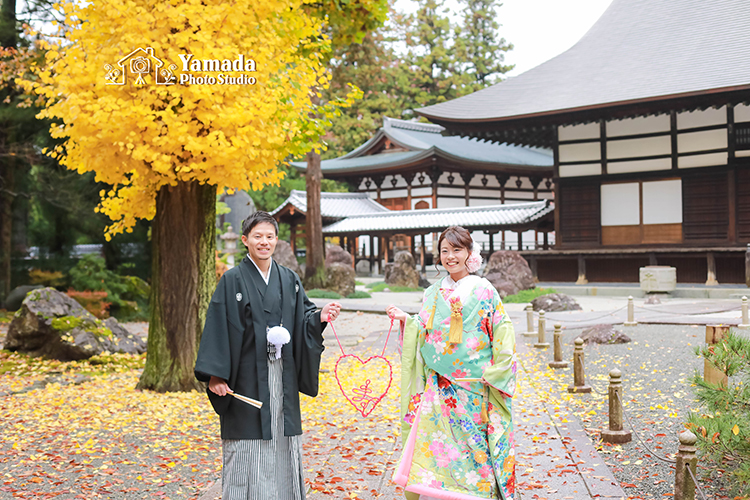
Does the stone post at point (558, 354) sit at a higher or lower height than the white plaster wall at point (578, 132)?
lower

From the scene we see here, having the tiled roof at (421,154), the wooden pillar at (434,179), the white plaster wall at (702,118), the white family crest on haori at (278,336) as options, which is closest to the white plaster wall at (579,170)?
the white plaster wall at (702,118)

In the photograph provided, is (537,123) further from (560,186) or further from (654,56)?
(654,56)

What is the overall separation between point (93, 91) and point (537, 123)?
14985mm

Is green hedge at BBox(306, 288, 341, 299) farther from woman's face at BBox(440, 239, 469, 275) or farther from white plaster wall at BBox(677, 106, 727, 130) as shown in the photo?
woman's face at BBox(440, 239, 469, 275)

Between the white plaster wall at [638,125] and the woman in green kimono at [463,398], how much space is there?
54.4 feet

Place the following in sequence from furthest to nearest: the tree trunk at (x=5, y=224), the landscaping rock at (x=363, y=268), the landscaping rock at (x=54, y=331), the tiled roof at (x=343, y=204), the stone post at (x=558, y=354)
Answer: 1. the landscaping rock at (x=363, y=268)
2. the tiled roof at (x=343, y=204)
3. the tree trunk at (x=5, y=224)
4. the landscaping rock at (x=54, y=331)
5. the stone post at (x=558, y=354)

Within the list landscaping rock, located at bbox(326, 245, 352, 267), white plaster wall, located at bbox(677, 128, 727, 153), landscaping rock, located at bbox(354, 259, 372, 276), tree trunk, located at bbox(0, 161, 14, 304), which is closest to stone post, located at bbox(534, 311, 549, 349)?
white plaster wall, located at bbox(677, 128, 727, 153)

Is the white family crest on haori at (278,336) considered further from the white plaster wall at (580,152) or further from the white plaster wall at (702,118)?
the white plaster wall at (580,152)

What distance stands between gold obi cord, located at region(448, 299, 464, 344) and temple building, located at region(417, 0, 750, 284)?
14.6 m

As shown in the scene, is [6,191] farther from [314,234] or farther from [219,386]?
[219,386]

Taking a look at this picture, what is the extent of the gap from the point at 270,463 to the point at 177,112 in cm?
404

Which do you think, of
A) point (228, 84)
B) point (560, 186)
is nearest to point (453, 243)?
point (228, 84)

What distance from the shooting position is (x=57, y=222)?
49.3 ft

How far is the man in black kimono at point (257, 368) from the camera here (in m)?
3.03
